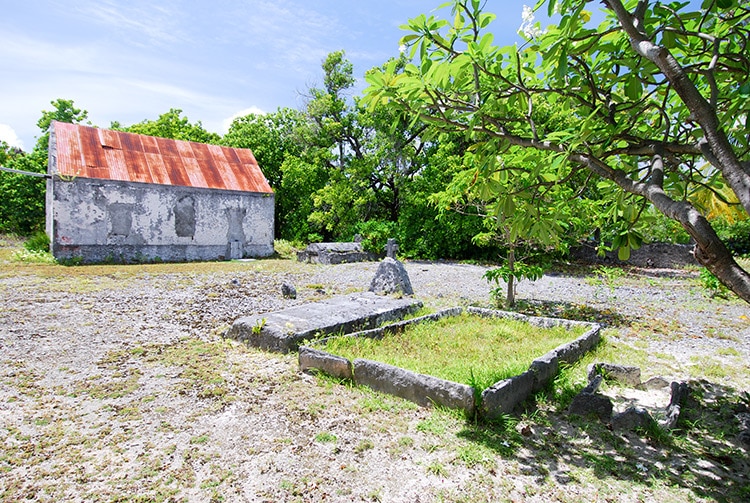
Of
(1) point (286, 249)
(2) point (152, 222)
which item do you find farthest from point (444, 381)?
(1) point (286, 249)

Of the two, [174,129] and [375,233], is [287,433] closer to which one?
[375,233]

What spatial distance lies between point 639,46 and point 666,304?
9.35 m

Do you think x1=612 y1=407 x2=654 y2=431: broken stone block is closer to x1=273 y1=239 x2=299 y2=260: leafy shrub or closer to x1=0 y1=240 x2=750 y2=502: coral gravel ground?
x1=0 y1=240 x2=750 y2=502: coral gravel ground

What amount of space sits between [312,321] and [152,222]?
12711 mm

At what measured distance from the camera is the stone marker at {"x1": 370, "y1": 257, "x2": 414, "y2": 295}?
9.33 metres

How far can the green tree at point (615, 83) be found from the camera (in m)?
2.35

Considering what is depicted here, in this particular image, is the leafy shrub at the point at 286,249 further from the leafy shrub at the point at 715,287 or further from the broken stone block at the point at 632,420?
the broken stone block at the point at 632,420

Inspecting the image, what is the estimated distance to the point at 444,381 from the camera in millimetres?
4148

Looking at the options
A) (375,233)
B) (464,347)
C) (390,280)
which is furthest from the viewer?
(375,233)

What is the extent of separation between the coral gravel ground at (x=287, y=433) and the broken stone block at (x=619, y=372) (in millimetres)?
216

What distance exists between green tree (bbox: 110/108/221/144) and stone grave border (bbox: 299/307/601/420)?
2625 centimetres

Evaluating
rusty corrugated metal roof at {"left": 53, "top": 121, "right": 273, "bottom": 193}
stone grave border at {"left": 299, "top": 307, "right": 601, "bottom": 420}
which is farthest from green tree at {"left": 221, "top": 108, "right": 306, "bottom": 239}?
stone grave border at {"left": 299, "top": 307, "right": 601, "bottom": 420}

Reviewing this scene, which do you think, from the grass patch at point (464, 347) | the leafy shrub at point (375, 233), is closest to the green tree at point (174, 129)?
the leafy shrub at point (375, 233)

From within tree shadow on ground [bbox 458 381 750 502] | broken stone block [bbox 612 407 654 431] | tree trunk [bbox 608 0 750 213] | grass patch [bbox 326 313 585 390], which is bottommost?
tree shadow on ground [bbox 458 381 750 502]
